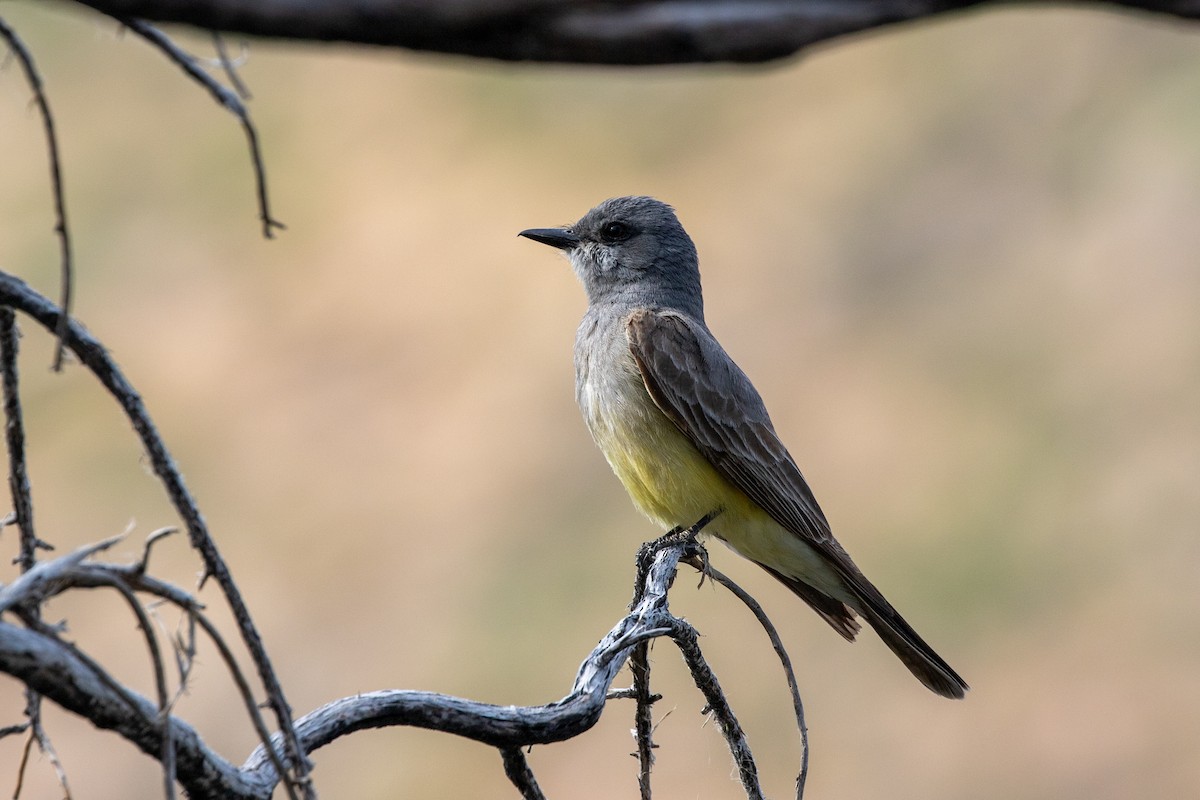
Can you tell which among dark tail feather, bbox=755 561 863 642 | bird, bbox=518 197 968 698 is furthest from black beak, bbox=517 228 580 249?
dark tail feather, bbox=755 561 863 642

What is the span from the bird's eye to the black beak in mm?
127

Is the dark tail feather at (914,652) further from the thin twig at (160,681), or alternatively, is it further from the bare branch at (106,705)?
the thin twig at (160,681)

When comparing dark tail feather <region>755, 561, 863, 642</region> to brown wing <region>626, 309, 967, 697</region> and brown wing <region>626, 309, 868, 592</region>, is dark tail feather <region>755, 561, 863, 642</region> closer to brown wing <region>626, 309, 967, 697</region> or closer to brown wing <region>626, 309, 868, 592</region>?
brown wing <region>626, 309, 967, 697</region>

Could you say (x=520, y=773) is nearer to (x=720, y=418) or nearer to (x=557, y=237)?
(x=720, y=418)

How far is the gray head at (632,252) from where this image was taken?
626cm

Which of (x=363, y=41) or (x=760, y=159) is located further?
(x=760, y=159)

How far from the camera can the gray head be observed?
6.26 metres

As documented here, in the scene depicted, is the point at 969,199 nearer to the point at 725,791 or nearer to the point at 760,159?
the point at 760,159

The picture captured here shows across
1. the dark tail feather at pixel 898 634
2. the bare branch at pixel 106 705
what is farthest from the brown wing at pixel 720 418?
the bare branch at pixel 106 705

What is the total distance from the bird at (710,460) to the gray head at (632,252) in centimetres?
20

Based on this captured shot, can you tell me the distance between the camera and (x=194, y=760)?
192 cm

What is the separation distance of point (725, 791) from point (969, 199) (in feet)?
29.6

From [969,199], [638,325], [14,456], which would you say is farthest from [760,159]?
[14,456]

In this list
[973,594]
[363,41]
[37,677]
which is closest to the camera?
[363,41]
